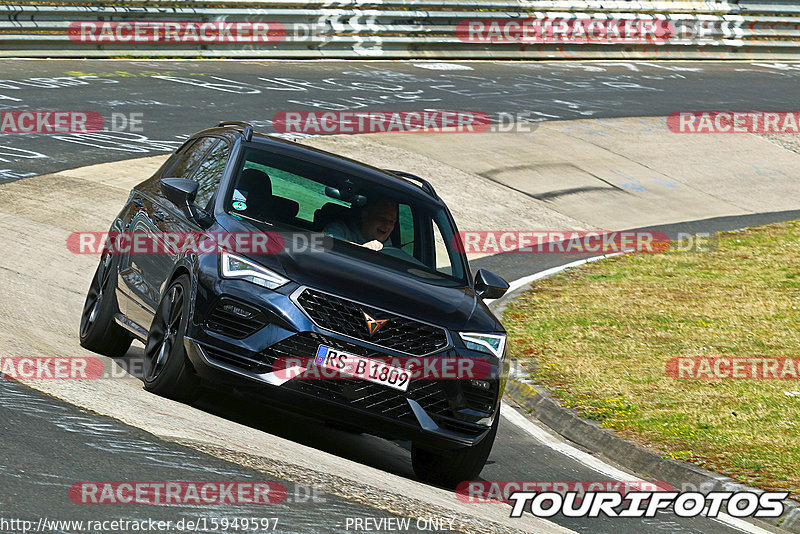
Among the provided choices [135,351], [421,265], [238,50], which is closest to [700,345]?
[421,265]

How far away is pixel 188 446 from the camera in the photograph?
19.6ft

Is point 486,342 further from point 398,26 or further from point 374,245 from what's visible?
point 398,26

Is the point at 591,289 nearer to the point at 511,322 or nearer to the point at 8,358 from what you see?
the point at 511,322

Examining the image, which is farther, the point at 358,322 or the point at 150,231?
the point at 150,231

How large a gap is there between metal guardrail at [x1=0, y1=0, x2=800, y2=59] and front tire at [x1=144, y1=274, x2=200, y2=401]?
1665 cm

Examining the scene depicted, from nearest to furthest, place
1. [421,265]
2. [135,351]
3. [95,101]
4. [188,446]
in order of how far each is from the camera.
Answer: [188,446] → [421,265] → [135,351] → [95,101]

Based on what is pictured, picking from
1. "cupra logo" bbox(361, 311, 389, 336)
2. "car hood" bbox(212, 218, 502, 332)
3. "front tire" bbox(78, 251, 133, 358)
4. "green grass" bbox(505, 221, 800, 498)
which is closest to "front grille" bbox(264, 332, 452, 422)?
"cupra logo" bbox(361, 311, 389, 336)

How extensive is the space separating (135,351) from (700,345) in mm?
5346

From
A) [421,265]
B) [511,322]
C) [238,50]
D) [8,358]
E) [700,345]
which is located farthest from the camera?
[238,50]

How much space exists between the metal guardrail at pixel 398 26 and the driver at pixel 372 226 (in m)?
16.4

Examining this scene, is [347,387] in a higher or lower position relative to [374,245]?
lower

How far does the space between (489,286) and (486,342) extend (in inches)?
36.3

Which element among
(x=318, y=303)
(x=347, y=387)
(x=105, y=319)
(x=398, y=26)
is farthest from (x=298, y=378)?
(x=398, y=26)

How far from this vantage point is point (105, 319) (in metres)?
8.60
